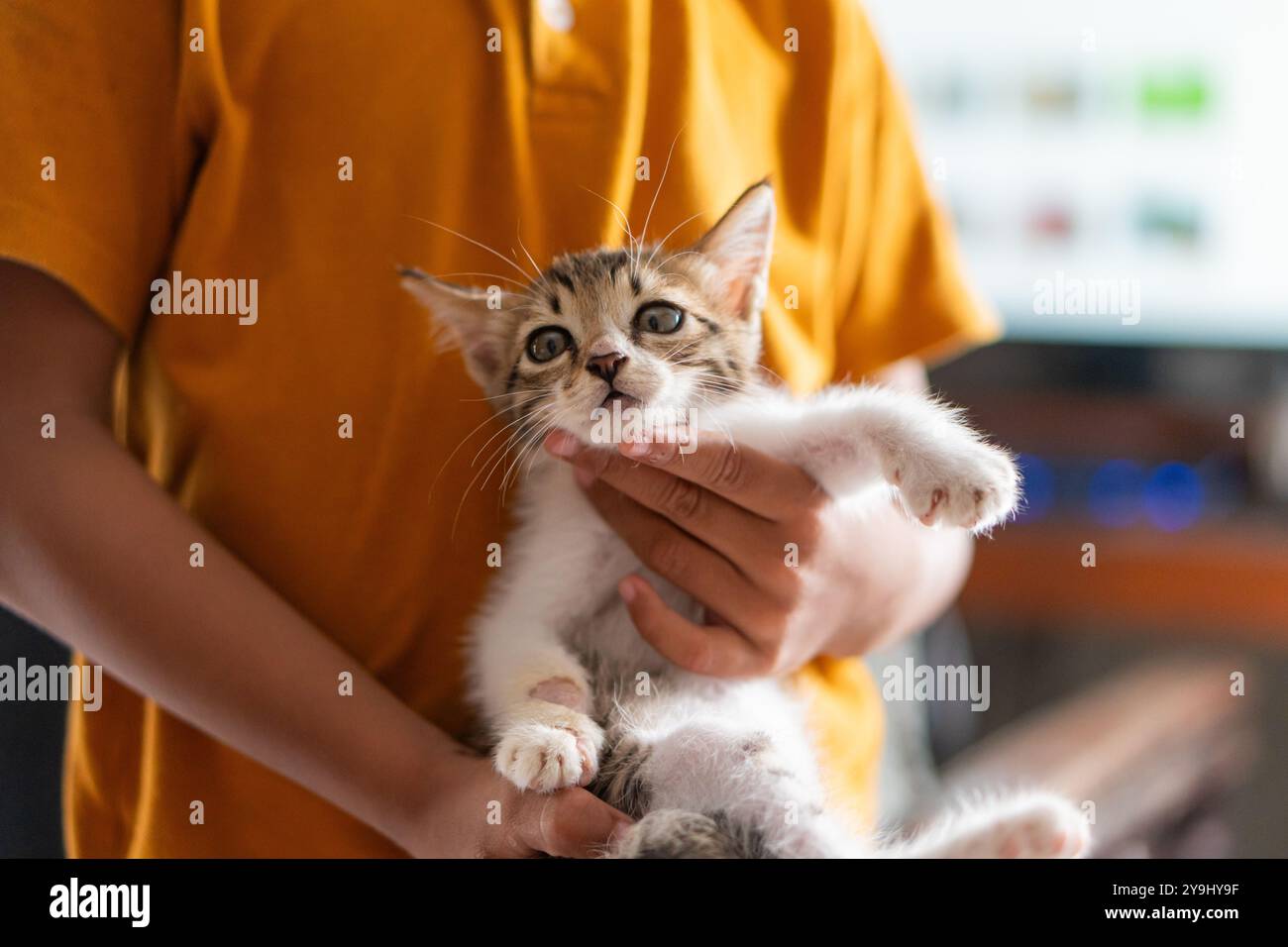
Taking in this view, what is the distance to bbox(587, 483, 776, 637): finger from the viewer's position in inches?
31.7

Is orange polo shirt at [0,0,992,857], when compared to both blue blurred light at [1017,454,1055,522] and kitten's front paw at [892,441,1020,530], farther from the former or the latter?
blue blurred light at [1017,454,1055,522]

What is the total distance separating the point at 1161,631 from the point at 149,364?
6.10ft

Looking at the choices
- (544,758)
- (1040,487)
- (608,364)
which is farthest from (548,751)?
(1040,487)

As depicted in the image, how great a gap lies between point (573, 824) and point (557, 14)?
0.63m

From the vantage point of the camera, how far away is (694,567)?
2.66ft

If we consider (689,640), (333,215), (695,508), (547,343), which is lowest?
(689,640)

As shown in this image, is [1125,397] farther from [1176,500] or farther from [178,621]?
[178,621]

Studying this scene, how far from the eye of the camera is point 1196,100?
1.09 meters

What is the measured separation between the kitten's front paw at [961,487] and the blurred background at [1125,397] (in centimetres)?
22

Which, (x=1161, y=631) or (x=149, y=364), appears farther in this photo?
(x=1161, y=631)

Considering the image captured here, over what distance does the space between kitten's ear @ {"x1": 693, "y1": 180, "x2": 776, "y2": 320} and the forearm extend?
46cm

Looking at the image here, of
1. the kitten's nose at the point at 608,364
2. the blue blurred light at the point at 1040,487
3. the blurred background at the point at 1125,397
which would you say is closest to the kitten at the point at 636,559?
the kitten's nose at the point at 608,364
